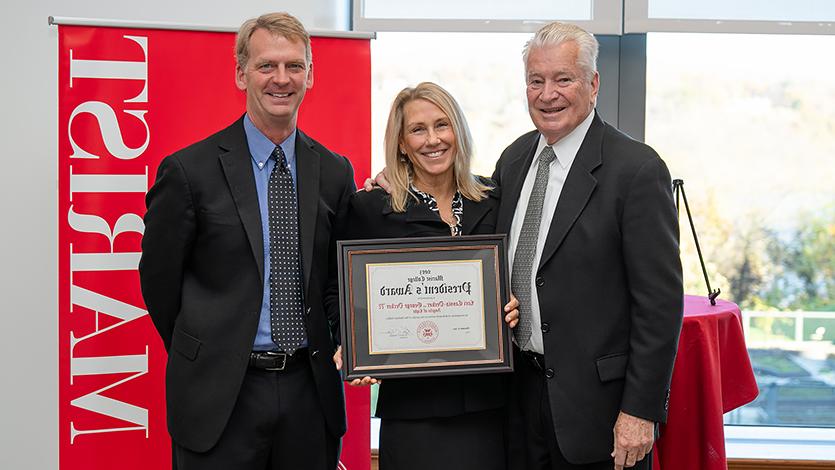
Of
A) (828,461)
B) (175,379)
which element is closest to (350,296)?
(175,379)

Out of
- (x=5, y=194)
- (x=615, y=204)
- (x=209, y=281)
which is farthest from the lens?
(x=5, y=194)

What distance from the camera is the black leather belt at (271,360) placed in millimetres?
2264

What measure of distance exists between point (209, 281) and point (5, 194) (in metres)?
1.71

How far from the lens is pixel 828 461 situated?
402 cm

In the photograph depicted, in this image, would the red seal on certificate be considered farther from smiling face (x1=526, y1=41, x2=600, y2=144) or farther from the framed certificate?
smiling face (x1=526, y1=41, x2=600, y2=144)

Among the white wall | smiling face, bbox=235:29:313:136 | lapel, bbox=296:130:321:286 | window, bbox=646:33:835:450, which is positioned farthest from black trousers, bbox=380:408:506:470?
window, bbox=646:33:835:450

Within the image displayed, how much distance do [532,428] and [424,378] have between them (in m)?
0.33

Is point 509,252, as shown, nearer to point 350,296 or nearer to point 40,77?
point 350,296

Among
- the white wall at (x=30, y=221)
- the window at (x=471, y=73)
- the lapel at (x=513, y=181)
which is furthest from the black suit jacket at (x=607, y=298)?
the white wall at (x=30, y=221)

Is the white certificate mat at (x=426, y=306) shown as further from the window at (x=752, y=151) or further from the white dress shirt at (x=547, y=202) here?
the window at (x=752, y=151)

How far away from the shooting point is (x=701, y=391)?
9.92 feet

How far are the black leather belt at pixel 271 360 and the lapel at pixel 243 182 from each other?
0.68 feet

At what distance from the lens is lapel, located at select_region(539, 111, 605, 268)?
7.10ft

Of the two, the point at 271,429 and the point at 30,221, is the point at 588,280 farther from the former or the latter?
the point at 30,221
